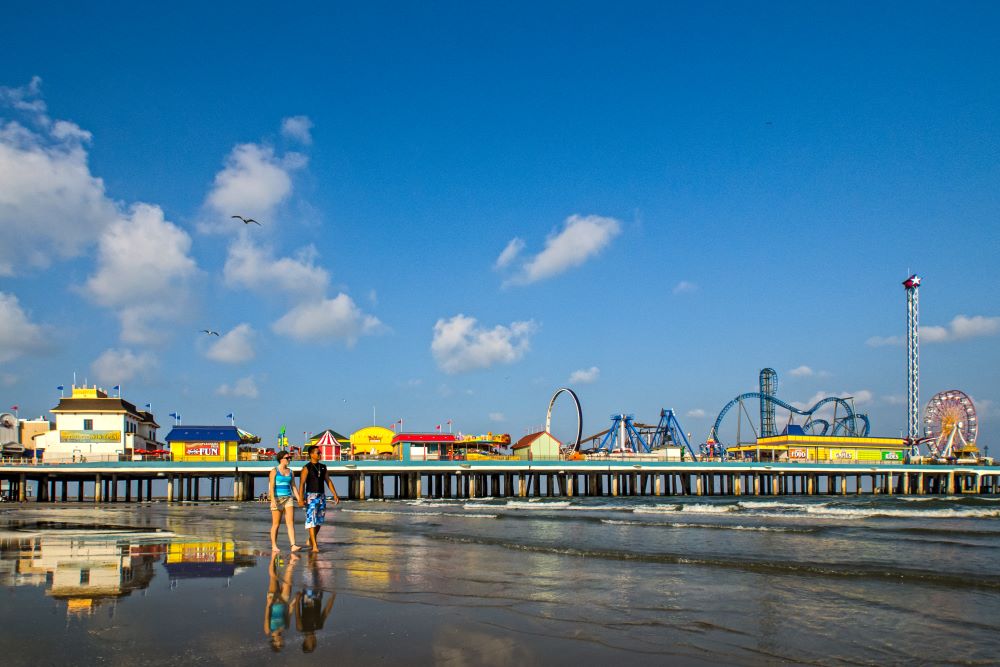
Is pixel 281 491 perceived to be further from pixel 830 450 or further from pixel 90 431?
pixel 830 450

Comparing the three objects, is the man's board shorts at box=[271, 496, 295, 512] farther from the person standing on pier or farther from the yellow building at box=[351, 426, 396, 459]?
the yellow building at box=[351, 426, 396, 459]

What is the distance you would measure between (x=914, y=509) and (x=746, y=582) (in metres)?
28.4

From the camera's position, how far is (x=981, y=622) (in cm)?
727

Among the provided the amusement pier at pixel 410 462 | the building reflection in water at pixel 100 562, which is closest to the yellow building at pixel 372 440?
the amusement pier at pixel 410 462

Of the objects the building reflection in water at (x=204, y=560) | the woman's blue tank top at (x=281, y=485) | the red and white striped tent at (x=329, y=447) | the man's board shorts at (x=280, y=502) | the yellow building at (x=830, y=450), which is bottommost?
the yellow building at (x=830, y=450)

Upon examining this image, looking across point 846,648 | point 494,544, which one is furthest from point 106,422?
point 846,648

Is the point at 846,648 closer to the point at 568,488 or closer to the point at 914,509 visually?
the point at 914,509

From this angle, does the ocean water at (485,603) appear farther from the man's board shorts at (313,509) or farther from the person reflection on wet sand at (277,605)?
the man's board shorts at (313,509)

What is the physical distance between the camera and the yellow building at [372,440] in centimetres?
6222

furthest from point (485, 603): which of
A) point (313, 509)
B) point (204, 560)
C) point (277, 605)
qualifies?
point (313, 509)

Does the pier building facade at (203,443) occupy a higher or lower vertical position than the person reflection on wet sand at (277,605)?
lower

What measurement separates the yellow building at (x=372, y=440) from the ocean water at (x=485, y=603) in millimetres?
47948

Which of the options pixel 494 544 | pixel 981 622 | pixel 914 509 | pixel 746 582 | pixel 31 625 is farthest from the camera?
pixel 914 509

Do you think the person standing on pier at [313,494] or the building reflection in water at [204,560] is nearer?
the building reflection in water at [204,560]
